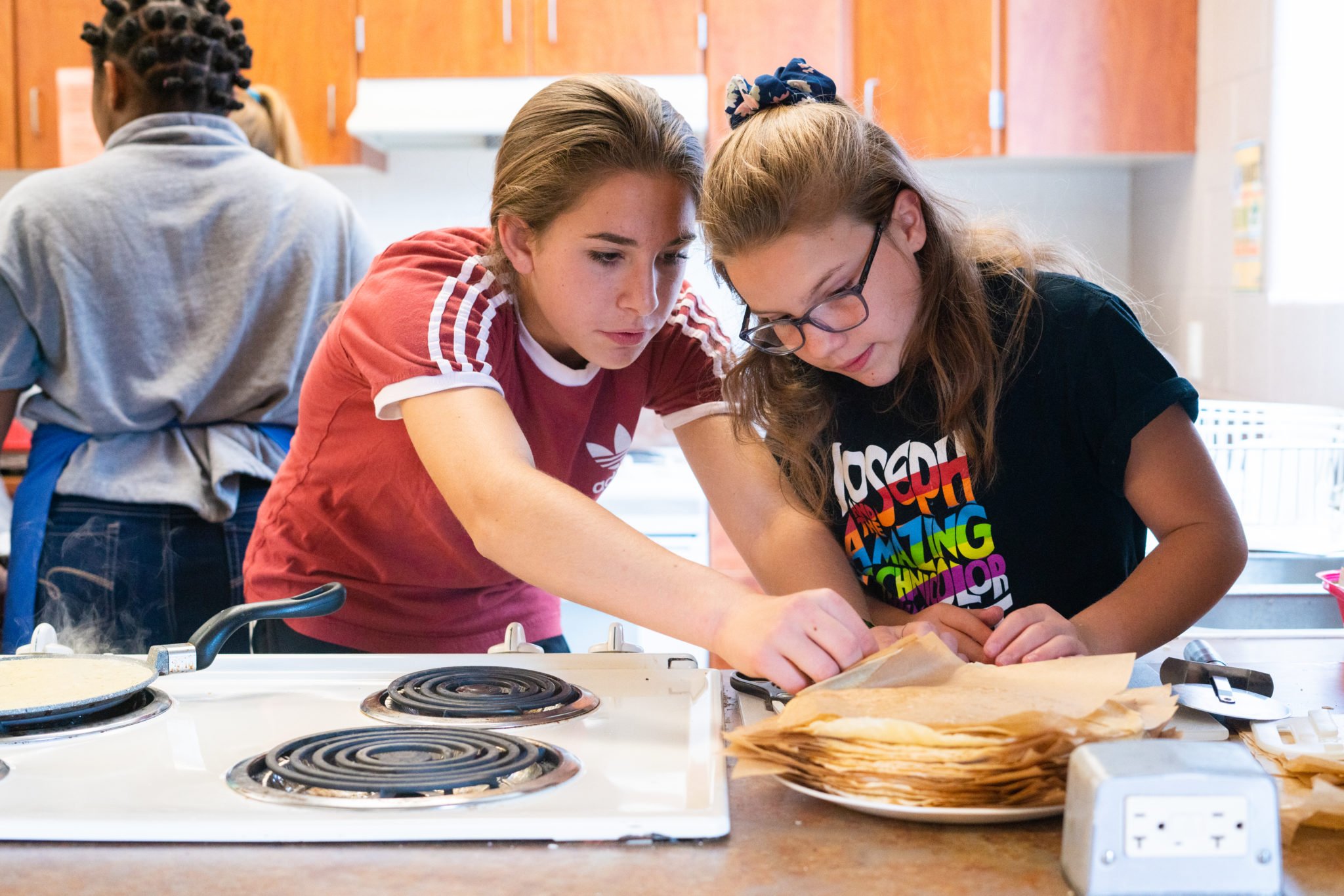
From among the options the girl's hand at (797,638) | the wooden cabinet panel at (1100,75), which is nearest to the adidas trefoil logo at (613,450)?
the girl's hand at (797,638)

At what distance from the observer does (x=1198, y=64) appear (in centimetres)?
297

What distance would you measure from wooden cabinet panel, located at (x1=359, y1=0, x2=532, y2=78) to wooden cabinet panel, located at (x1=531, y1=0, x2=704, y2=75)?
57 millimetres

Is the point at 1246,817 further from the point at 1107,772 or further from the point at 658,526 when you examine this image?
the point at 658,526

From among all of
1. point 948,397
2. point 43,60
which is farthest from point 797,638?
point 43,60

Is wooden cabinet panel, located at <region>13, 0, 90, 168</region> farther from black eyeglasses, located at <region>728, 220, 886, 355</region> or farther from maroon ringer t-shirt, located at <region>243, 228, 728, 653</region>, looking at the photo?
black eyeglasses, located at <region>728, 220, 886, 355</region>

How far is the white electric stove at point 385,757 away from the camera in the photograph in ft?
2.34

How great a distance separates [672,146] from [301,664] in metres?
0.57

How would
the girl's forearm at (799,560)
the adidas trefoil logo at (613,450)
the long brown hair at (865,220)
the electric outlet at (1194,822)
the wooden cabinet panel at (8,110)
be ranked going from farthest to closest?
the wooden cabinet panel at (8,110) → the adidas trefoil logo at (613,450) → the girl's forearm at (799,560) → the long brown hair at (865,220) → the electric outlet at (1194,822)

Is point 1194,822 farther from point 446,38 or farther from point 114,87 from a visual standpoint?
point 446,38

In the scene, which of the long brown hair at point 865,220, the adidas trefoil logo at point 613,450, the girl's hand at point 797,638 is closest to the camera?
the girl's hand at point 797,638

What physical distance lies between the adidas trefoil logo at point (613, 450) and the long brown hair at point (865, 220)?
15cm

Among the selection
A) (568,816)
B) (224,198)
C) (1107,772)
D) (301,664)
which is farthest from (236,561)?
(1107,772)

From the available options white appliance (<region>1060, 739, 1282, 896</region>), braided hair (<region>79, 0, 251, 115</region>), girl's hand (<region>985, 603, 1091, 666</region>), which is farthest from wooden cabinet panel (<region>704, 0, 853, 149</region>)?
white appliance (<region>1060, 739, 1282, 896</region>)

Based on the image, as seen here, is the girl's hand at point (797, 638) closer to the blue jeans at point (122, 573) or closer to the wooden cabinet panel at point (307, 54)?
the blue jeans at point (122, 573)
